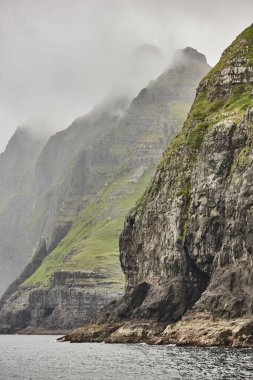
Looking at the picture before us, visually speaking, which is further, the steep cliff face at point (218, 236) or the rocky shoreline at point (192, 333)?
the steep cliff face at point (218, 236)

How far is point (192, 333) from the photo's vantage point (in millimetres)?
157875

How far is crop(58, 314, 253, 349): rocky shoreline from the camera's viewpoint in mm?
141000

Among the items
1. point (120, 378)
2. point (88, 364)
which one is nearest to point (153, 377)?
point (120, 378)

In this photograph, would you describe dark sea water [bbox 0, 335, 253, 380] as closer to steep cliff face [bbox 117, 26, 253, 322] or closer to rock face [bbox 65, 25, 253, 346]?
rock face [bbox 65, 25, 253, 346]

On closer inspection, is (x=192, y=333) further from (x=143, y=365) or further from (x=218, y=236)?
(x=143, y=365)

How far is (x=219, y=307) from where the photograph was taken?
161375 millimetres

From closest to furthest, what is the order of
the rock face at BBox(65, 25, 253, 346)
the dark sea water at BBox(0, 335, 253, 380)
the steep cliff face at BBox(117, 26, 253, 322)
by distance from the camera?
1. the dark sea water at BBox(0, 335, 253, 380)
2. the rock face at BBox(65, 25, 253, 346)
3. the steep cliff face at BBox(117, 26, 253, 322)

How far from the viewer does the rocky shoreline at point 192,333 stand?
141 metres

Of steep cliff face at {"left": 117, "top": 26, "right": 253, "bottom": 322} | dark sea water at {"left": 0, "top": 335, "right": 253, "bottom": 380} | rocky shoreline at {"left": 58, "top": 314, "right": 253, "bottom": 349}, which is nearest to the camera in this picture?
dark sea water at {"left": 0, "top": 335, "right": 253, "bottom": 380}

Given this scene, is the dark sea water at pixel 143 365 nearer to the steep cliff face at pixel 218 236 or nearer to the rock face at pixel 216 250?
the rock face at pixel 216 250

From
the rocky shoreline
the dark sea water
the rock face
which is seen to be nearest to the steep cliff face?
the rock face

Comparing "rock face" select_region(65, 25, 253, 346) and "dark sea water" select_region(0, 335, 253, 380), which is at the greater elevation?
"rock face" select_region(65, 25, 253, 346)

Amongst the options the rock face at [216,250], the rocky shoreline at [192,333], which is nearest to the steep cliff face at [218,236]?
the rock face at [216,250]

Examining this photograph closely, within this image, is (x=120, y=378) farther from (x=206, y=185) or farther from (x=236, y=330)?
(x=206, y=185)
